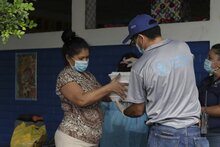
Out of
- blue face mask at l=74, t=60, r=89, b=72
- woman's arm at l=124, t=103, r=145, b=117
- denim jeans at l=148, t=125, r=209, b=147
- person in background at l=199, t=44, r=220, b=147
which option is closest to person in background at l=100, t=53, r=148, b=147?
person in background at l=199, t=44, r=220, b=147

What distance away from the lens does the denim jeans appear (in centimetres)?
308

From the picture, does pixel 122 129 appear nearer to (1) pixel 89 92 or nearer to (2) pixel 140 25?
(1) pixel 89 92

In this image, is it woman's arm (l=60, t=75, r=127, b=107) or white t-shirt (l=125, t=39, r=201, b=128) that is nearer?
white t-shirt (l=125, t=39, r=201, b=128)

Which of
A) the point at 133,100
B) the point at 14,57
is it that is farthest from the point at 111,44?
the point at 133,100

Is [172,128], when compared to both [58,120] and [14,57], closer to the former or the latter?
[58,120]

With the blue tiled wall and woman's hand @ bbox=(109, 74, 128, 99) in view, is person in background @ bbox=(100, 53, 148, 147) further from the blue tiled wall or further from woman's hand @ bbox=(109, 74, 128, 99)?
woman's hand @ bbox=(109, 74, 128, 99)

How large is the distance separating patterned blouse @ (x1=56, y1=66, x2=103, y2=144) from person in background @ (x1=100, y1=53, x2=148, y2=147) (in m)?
1.08

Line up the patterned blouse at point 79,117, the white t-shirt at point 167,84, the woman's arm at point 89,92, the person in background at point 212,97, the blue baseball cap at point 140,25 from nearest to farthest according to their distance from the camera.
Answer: the white t-shirt at point 167,84 → the blue baseball cap at point 140,25 → the woman's arm at point 89,92 → the patterned blouse at point 79,117 → the person in background at point 212,97

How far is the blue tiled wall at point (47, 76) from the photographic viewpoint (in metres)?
5.64

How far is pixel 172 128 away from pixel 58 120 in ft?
10.8

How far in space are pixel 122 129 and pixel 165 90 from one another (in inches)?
71.3

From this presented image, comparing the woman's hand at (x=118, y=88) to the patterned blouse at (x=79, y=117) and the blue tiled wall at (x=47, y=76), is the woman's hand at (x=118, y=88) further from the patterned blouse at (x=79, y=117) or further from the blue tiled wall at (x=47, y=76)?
the blue tiled wall at (x=47, y=76)

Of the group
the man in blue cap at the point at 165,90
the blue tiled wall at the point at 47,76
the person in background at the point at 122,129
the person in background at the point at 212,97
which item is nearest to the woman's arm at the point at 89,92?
the man in blue cap at the point at 165,90

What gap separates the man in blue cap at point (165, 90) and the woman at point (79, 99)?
0.33 meters
